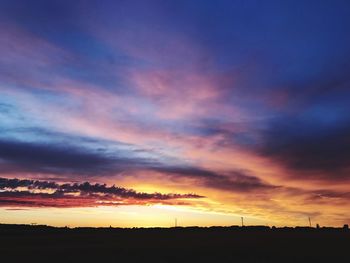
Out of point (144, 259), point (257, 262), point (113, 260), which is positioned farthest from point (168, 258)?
point (257, 262)

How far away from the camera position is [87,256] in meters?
43.4

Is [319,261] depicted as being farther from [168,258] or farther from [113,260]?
[113,260]

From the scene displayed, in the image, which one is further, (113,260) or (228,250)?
Answer: (228,250)

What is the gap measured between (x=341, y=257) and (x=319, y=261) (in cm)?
392

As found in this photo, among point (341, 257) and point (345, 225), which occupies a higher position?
point (345, 225)

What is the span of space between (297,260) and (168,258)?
1231 cm

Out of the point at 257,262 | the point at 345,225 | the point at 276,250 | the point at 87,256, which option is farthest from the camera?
the point at 345,225

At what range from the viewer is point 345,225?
139375 mm

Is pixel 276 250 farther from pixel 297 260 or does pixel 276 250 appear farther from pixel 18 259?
pixel 18 259

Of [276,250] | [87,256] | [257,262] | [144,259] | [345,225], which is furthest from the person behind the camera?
[345,225]

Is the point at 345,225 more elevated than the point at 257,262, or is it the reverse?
the point at 345,225

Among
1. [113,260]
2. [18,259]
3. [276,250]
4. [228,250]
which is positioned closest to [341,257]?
[276,250]

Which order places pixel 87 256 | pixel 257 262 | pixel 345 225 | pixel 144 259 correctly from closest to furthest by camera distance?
pixel 257 262 < pixel 144 259 < pixel 87 256 < pixel 345 225

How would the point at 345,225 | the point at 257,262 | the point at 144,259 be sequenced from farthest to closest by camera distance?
the point at 345,225
the point at 144,259
the point at 257,262
